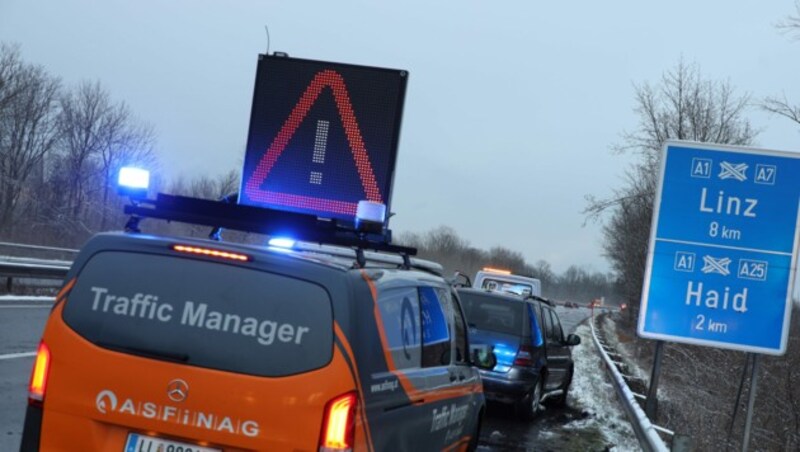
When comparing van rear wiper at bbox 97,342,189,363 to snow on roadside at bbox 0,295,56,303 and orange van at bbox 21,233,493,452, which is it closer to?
orange van at bbox 21,233,493,452

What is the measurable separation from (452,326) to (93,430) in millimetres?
2999

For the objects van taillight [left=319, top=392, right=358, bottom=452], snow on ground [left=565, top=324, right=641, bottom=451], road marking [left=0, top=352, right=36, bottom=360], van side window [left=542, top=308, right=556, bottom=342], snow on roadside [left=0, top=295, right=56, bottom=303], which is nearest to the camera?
van taillight [left=319, top=392, right=358, bottom=452]

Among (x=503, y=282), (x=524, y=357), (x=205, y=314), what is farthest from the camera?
(x=503, y=282)

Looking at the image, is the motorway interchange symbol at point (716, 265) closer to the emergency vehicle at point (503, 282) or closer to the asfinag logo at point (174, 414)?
the asfinag logo at point (174, 414)

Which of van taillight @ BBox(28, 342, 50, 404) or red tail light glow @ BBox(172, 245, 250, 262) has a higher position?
red tail light glow @ BBox(172, 245, 250, 262)

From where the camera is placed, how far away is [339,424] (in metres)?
3.82

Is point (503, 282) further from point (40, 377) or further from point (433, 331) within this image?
point (40, 377)

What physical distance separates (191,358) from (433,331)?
2.09m

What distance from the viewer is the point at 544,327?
13.0 meters

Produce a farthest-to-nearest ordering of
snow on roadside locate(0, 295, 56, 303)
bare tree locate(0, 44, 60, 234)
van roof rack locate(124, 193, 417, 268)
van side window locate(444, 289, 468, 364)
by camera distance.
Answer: bare tree locate(0, 44, 60, 234)
snow on roadside locate(0, 295, 56, 303)
van side window locate(444, 289, 468, 364)
van roof rack locate(124, 193, 417, 268)

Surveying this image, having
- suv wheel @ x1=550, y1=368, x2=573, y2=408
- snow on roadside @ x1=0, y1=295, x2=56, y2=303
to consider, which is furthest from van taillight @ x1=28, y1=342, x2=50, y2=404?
snow on roadside @ x1=0, y1=295, x2=56, y2=303

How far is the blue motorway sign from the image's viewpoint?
839cm

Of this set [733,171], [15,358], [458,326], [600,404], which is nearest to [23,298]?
[15,358]

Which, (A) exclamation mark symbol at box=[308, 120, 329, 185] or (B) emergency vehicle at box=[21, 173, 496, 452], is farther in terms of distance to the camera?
(A) exclamation mark symbol at box=[308, 120, 329, 185]
